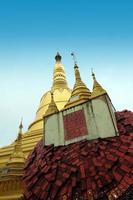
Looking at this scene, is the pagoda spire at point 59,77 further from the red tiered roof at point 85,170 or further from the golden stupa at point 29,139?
the red tiered roof at point 85,170

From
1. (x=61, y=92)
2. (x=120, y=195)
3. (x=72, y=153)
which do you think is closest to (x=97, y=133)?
(x=72, y=153)

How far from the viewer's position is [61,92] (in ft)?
62.3

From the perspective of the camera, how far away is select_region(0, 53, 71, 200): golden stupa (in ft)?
31.1

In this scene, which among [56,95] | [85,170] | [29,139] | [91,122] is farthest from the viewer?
[56,95]

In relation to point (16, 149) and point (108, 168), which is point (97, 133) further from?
point (16, 149)

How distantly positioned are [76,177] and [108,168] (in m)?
0.72

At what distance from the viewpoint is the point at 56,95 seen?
730 inches

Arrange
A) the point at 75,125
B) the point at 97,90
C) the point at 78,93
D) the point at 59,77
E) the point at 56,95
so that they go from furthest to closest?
the point at 59,77, the point at 56,95, the point at 78,93, the point at 97,90, the point at 75,125

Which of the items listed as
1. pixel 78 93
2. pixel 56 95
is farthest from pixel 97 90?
pixel 56 95

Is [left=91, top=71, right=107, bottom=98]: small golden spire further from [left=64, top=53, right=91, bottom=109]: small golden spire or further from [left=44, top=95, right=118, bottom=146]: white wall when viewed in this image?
[left=64, top=53, right=91, bottom=109]: small golden spire

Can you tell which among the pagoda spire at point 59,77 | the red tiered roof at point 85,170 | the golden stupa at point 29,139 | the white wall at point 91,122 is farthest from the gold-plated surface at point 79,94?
the pagoda spire at point 59,77

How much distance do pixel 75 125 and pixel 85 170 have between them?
1975mm

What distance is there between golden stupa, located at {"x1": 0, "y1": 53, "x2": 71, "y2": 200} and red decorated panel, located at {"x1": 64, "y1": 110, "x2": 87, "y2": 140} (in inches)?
105

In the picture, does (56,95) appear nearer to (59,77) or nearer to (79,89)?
(59,77)
